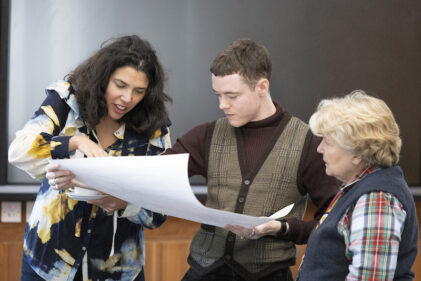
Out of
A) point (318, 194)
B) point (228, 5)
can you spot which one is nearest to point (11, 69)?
point (228, 5)

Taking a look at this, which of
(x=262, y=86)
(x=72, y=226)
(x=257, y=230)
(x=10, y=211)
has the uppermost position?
(x=262, y=86)

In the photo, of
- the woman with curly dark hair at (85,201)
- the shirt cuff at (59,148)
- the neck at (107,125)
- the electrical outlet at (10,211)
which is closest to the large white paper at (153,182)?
the shirt cuff at (59,148)

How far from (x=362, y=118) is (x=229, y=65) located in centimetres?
44

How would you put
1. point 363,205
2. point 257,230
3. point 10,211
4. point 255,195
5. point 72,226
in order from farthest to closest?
1. point 10,211
2. point 72,226
3. point 255,195
4. point 257,230
5. point 363,205

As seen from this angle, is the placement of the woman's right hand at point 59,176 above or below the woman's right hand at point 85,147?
below

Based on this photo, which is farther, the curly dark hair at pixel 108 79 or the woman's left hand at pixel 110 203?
the curly dark hair at pixel 108 79

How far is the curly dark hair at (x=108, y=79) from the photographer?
5.21ft

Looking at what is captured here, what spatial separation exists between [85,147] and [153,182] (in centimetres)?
32

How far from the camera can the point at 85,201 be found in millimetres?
1577

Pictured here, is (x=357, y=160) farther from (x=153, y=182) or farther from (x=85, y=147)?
(x=85, y=147)

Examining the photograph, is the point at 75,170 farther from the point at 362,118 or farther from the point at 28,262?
the point at 362,118

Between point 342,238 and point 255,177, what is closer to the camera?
point 342,238

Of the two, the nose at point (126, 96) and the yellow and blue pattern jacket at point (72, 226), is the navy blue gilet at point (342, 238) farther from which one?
the nose at point (126, 96)

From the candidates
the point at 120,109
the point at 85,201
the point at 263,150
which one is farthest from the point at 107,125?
the point at 263,150
